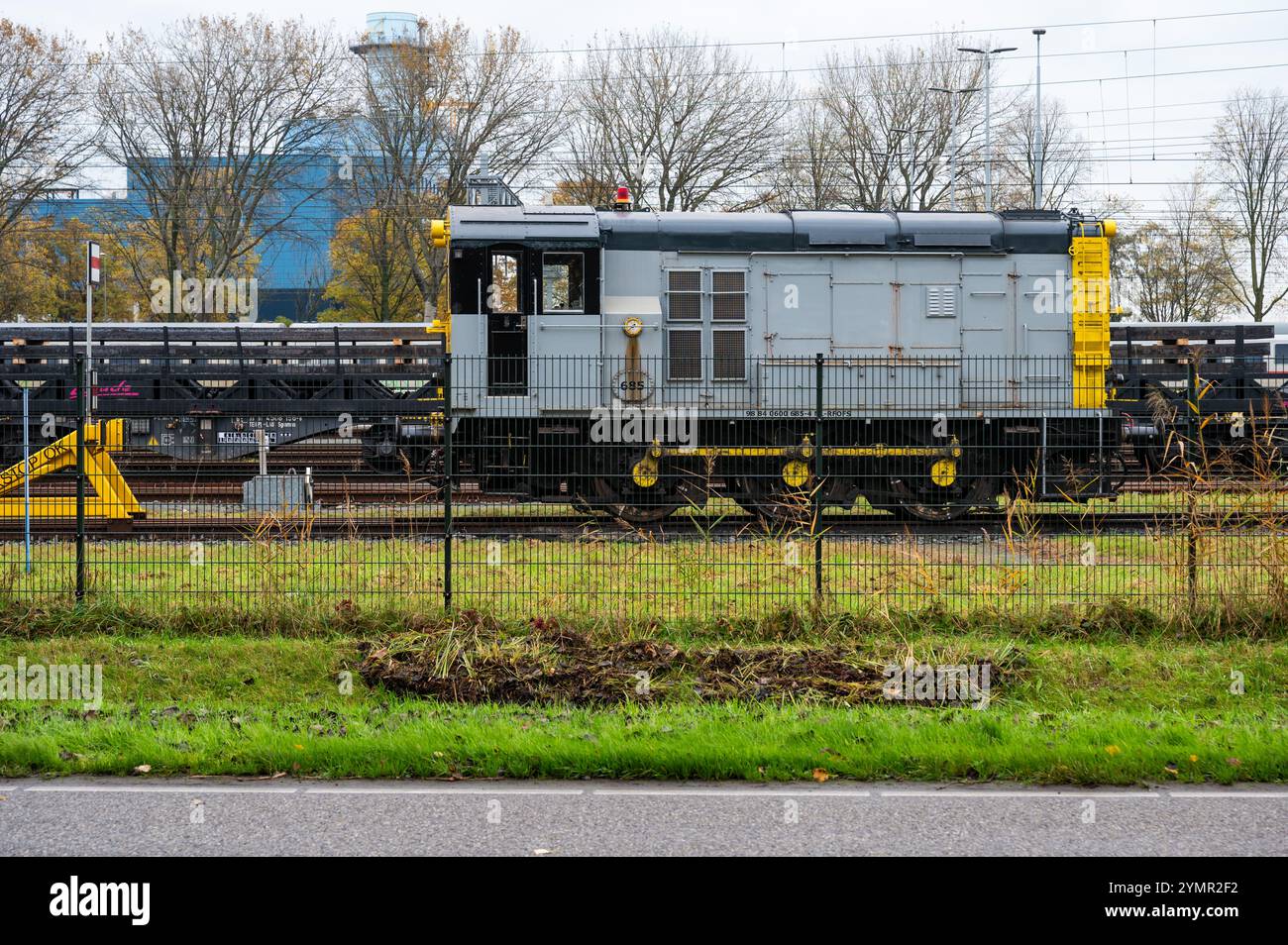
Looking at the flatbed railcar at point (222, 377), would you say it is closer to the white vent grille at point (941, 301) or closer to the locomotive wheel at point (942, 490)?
the locomotive wheel at point (942, 490)

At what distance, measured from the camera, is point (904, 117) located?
A: 4400 cm

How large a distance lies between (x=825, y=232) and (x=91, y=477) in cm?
1053

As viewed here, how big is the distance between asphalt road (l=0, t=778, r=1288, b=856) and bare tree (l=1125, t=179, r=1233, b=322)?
144 feet

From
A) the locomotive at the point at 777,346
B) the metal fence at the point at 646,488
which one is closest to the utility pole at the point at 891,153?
the metal fence at the point at 646,488

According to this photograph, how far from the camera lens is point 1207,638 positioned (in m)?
8.84

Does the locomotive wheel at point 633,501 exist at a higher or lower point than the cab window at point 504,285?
lower

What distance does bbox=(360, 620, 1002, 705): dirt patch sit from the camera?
763 cm

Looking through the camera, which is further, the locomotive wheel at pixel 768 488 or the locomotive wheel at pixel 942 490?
the locomotive wheel at pixel 942 490

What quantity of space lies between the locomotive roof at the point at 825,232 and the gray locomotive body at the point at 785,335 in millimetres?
29

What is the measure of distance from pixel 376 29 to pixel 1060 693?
41740 mm

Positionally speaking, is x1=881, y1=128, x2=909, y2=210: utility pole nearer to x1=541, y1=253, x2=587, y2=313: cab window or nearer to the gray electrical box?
x1=541, y1=253, x2=587, y2=313: cab window

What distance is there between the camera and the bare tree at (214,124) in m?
40.0

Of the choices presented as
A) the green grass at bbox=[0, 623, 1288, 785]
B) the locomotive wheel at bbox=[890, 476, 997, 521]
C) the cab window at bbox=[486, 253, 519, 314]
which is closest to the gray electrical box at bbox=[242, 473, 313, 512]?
the green grass at bbox=[0, 623, 1288, 785]

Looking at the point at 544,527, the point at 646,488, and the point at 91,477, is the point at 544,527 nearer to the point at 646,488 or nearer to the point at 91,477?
the point at 646,488
